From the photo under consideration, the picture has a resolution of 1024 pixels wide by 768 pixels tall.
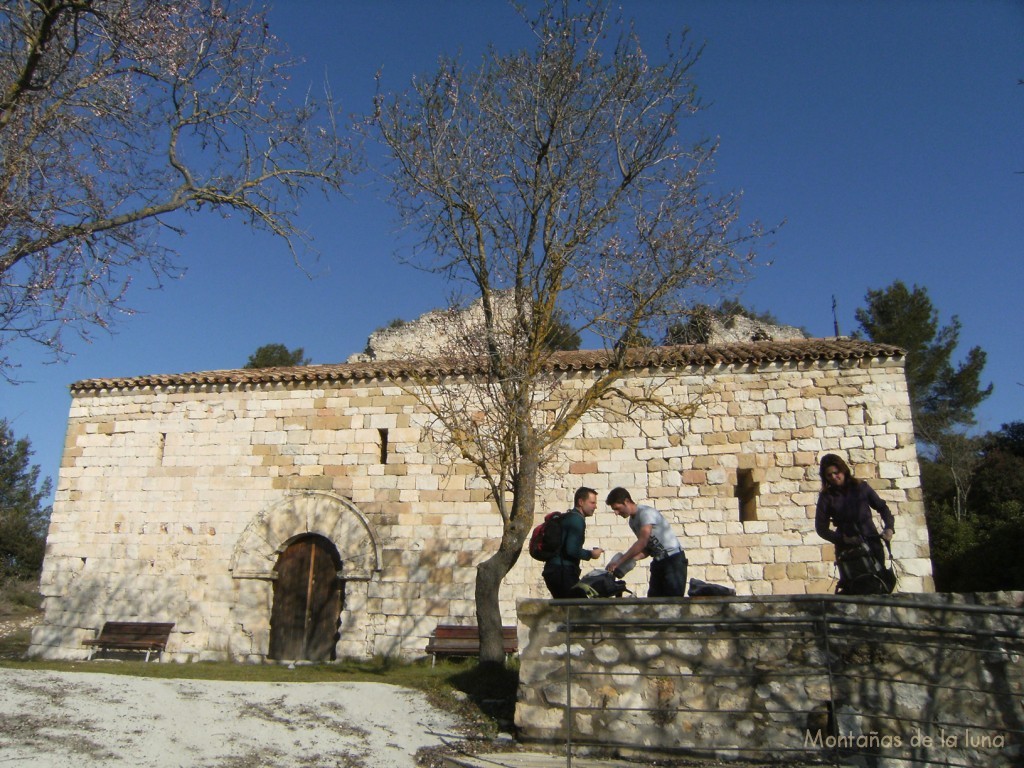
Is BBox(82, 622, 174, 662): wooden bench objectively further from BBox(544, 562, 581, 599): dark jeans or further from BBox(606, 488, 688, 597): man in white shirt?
BBox(606, 488, 688, 597): man in white shirt

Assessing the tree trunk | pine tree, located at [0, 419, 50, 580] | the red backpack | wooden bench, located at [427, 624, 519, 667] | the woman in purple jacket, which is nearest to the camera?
the woman in purple jacket

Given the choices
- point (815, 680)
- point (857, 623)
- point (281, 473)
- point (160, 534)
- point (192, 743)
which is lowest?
point (192, 743)

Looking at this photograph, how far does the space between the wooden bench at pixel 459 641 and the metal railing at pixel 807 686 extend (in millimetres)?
5859

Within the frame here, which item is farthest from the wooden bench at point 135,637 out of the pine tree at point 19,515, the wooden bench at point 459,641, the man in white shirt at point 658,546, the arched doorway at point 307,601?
the pine tree at point 19,515

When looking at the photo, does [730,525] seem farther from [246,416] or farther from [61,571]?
[61,571]

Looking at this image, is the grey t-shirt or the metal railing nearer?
the metal railing

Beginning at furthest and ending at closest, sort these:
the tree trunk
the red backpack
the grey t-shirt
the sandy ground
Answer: the tree trunk < the red backpack < the grey t-shirt < the sandy ground

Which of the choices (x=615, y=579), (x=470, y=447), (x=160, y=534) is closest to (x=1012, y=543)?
(x=470, y=447)

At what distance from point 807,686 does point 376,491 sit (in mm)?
9187

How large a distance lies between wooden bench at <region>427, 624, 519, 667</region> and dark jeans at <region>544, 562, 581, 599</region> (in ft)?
16.5

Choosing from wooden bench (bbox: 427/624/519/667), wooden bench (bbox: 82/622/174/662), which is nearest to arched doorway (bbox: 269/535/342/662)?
wooden bench (bbox: 82/622/174/662)

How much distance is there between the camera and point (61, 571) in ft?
47.5

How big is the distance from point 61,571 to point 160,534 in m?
2.00

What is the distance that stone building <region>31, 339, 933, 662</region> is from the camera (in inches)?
500
